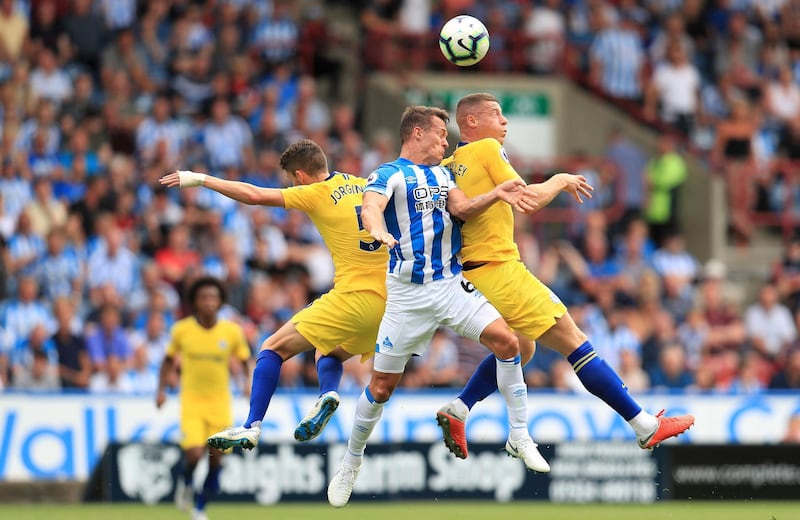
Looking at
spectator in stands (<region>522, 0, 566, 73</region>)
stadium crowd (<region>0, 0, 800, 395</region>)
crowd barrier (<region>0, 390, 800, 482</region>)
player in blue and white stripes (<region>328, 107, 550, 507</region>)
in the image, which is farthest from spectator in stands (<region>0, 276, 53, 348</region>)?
spectator in stands (<region>522, 0, 566, 73</region>)

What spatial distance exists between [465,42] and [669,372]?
31.4 ft

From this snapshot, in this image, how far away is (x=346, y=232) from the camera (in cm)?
1224

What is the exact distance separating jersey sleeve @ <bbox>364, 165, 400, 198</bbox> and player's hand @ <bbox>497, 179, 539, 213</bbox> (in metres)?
0.80

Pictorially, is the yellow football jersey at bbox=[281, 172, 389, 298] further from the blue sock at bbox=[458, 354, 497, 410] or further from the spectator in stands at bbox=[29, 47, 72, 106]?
the spectator in stands at bbox=[29, 47, 72, 106]

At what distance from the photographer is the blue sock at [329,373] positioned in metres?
12.4

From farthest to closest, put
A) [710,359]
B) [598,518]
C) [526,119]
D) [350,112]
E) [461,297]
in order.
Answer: [526,119] → [350,112] → [710,359] → [598,518] → [461,297]

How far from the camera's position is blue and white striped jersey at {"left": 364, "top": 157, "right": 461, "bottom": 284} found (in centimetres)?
1173

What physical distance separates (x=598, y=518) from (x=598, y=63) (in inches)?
500

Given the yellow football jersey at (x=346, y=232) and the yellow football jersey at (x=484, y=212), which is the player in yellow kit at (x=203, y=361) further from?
the yellow football jersey at (x=484, y=212)

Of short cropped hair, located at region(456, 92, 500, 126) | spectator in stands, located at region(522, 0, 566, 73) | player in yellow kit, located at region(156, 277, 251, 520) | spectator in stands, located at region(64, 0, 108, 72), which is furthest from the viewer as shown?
spectator in stands, located at region(522, 0, 566, 73)

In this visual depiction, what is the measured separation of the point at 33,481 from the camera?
18.2 metres

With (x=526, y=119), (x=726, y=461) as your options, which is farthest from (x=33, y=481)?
(x=526, y=119)

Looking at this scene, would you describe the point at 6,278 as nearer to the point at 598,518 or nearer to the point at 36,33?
the point at 36,33

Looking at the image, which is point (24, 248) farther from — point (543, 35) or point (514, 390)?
point (543, 35)
